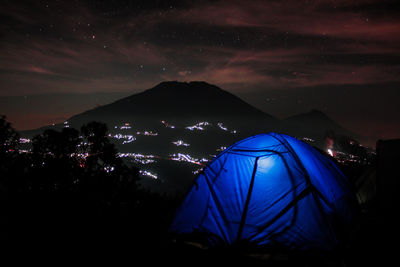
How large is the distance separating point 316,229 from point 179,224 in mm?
2648

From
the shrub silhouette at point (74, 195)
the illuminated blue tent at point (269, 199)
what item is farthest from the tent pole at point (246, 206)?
the shrub silhouette at point (74, 195)

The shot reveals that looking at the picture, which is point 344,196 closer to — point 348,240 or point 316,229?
point 348,240

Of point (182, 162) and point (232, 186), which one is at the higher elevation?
point (232, 186)

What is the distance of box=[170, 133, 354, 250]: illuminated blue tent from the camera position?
4.17 meters

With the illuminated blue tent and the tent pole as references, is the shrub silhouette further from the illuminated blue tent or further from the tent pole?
the tent pole

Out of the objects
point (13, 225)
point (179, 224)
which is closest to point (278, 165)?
point (179, 224)

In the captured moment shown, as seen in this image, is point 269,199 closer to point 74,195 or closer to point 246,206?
point 246,206

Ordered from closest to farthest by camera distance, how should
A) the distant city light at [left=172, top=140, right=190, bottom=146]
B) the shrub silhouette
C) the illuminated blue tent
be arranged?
the illuminated blue tent, the shrub silhouette, the distant city light at [left=172, top=140, right=190, bottom=146]

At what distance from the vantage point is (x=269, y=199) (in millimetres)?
4469

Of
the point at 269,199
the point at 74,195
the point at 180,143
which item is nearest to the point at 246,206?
the point at 269,199

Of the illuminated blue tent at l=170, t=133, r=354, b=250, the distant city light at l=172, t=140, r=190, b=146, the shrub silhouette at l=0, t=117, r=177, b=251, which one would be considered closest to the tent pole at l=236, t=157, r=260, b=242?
the illuminated blue tent at l=170, t=133, r=354, b=250

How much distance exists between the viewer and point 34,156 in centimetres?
958

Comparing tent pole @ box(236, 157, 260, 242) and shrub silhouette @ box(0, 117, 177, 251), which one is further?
shrub silhouette @ box(0, 117, 177, 251)

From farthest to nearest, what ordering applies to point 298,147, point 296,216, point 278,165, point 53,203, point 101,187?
point 101,187
point 53,203
point 298,147
point 278,165
point 296,216
